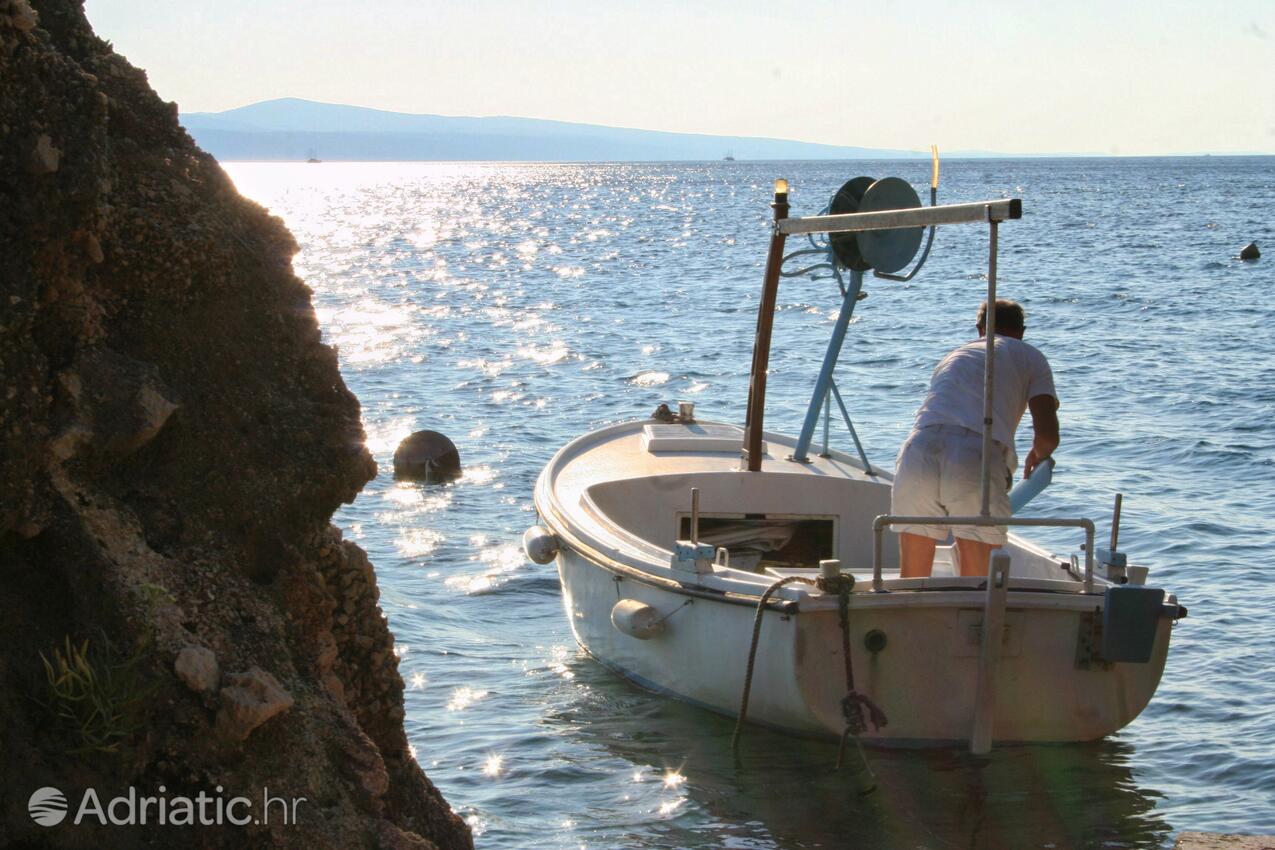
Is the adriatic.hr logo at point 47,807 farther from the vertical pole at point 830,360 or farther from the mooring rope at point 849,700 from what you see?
the vertical pole at point 830,360

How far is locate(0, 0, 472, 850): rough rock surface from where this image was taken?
3.09 metres

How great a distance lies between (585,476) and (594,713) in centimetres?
206

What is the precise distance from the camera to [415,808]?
12.5 ft

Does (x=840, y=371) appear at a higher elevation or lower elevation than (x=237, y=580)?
lower

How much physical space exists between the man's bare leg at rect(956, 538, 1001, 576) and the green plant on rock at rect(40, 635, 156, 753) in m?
4.67

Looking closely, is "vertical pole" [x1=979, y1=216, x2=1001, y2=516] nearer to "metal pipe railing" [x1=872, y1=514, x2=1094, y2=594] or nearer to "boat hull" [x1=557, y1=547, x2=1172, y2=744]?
"metal pipe railing" [x1=872, y1=514, x2=1094, y2=594]

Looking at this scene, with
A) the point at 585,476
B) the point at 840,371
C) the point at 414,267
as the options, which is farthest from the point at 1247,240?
the point at 585,476

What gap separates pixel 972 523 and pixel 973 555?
0.86m

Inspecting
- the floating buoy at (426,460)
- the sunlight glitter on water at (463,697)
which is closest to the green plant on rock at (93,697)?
the sunlight glitter on water at (463,697)

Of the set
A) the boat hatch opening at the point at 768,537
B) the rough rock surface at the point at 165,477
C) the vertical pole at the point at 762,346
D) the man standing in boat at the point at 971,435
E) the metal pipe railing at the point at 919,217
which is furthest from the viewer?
the boat hatch opening at the point at 768,537

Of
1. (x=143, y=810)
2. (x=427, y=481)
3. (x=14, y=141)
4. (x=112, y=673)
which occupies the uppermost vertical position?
(x=14, y=141)

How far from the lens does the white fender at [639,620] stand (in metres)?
7.65

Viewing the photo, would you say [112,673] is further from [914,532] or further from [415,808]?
[914,532]

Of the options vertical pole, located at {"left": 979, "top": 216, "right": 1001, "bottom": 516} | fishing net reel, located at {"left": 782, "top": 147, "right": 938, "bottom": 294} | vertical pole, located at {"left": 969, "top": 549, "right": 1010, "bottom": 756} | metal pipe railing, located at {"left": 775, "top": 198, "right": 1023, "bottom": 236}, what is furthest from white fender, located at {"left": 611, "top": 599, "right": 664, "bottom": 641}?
metal pipe railing, located at {"left": 775, "top": 198, "right": 1023, "bottom": 236}
